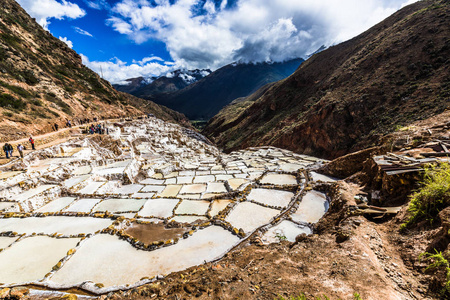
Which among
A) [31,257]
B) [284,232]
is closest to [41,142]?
[31,257]

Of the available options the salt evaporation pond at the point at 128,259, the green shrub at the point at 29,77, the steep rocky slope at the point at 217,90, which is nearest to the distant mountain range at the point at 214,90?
the steep rocky slope at the point at 217,90

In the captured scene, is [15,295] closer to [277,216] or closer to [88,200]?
[88,200]

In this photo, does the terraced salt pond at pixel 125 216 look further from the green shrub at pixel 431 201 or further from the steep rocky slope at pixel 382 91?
the steep rocky slope at pixel 382 91

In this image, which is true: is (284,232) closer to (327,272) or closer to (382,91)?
(327,272)

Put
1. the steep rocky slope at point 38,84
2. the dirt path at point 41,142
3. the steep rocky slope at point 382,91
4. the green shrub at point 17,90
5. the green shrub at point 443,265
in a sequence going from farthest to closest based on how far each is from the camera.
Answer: the green shrub at point 17,90 < the steep rocky slope at point 38,84 < the steep rocky slope at point 382,91 < the dirt path at point 41,142 < the green shrub at point 443,265

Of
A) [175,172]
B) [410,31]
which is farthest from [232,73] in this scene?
[175,172]
